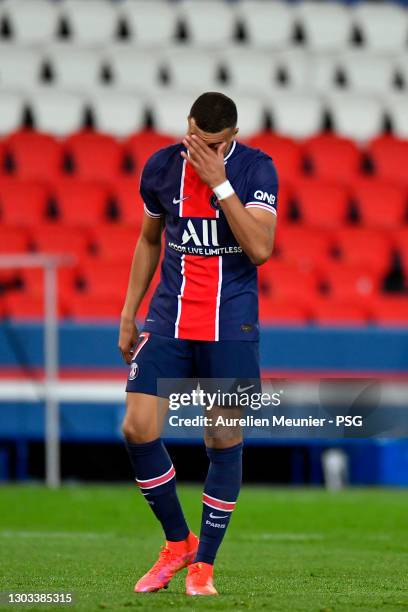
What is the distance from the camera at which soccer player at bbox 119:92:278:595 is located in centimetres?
537

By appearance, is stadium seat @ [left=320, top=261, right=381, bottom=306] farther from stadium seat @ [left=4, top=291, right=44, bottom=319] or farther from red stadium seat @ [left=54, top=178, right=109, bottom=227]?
stadium seat @ [left=4, top=291, right=44, bottom=319]

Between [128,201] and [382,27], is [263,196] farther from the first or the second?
[382,27]

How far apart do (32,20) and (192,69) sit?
210 centimetres

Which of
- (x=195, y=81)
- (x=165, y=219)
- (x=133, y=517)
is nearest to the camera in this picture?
(x=165, y=219)

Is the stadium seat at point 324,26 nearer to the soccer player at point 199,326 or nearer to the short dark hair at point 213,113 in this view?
the soccer player at point 199,326

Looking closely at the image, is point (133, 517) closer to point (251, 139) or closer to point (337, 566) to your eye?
point (337, 566)

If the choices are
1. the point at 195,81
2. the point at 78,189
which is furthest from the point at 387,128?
the point at 78,189

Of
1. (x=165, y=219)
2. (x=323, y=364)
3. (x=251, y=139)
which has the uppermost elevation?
(x=251, y=139)

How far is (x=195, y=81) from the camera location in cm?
1692

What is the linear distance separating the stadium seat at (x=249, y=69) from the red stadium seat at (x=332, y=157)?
1.36 metres

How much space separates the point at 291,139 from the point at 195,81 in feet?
5.69

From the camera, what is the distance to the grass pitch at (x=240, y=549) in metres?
5.14


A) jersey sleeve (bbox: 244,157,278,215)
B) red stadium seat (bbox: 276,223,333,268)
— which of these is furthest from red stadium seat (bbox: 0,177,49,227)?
jersey sleeve (bbox: 244,157,278,215)

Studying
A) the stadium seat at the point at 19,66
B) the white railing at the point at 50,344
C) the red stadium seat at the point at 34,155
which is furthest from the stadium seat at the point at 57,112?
the white railing at the point at 50,344
